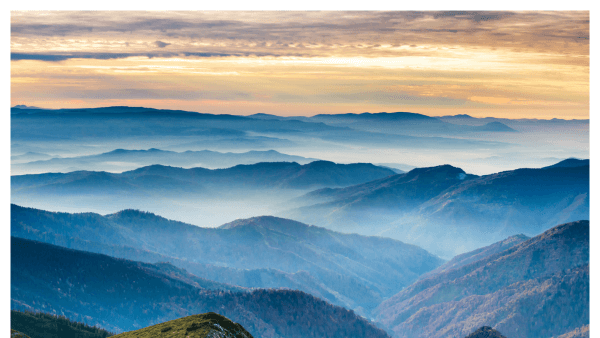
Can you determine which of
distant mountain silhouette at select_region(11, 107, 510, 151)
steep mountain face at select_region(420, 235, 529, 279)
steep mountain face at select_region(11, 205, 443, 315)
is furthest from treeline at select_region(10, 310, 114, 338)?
steep mountain face at select_region(420, 235, 529, 279)

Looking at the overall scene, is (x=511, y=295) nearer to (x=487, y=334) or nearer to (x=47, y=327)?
(x=487, y=334)

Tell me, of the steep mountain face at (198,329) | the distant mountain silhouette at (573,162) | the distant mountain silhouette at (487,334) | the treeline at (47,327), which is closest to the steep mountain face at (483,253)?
the distant mountain silhouette at (573,162)

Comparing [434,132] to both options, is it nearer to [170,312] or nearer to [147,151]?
[147,151]

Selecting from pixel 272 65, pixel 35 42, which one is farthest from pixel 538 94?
pixel 35 42

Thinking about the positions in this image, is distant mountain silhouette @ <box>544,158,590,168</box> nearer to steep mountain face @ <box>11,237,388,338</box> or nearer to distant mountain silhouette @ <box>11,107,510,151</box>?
distant mountain silhouette @ <box>11,107,510,151</box>

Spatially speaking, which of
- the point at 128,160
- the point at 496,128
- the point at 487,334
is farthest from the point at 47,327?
the point at 128,160

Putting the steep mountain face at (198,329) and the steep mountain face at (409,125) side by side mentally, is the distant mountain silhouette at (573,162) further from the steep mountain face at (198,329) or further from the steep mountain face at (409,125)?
the steep mountain face at (198,329)
